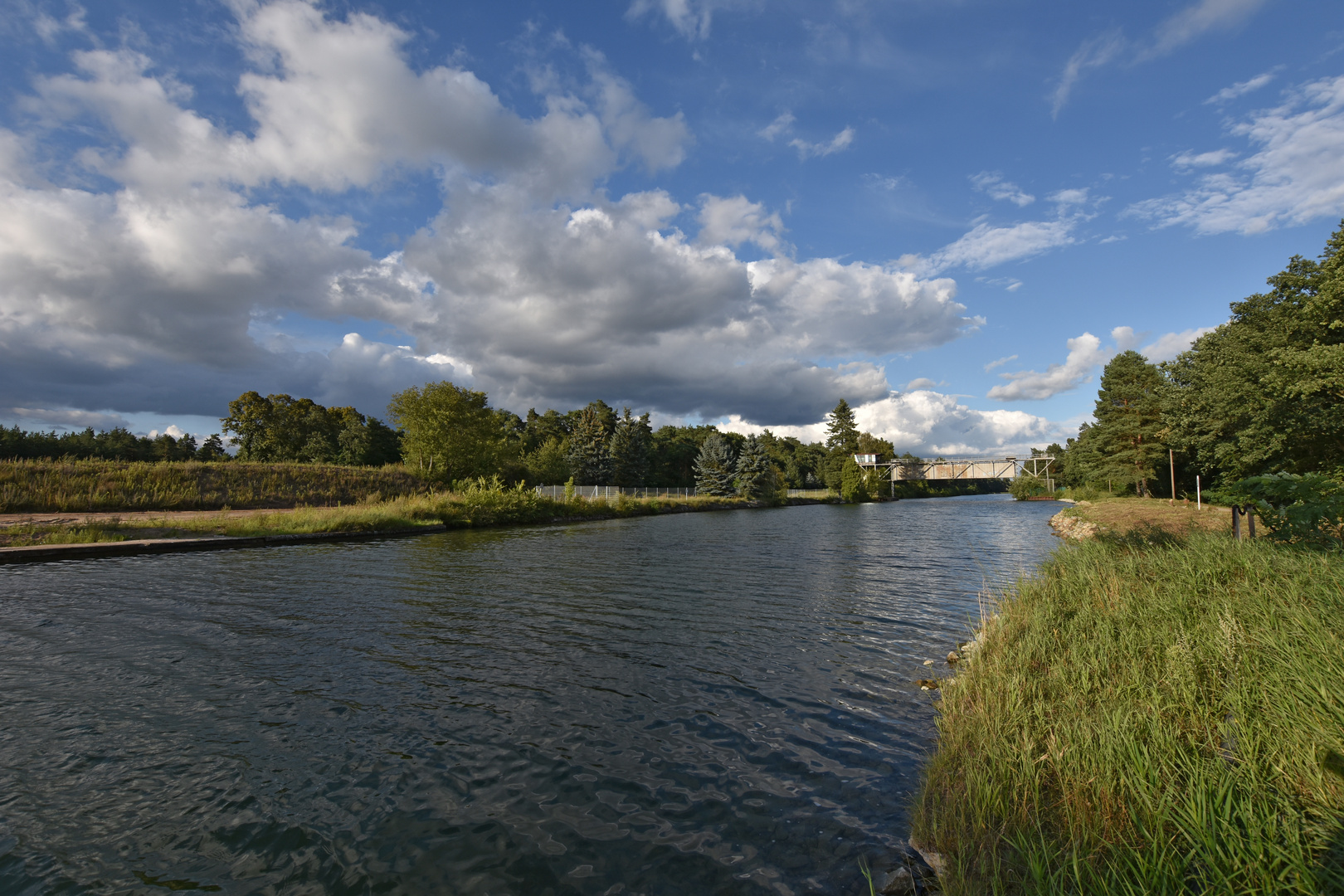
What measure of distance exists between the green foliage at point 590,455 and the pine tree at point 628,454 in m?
1.63

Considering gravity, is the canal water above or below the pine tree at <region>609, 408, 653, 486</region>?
below

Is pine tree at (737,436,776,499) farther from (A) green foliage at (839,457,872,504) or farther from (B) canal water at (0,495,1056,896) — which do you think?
(B) canal water at (0,495,1056,896)

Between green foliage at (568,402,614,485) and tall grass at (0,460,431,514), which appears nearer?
tall grass at (0,460,431,514)

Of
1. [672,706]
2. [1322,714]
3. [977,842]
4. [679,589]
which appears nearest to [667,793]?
[672,706]

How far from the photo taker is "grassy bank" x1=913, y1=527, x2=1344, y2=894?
288cm

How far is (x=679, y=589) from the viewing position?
14.0 m

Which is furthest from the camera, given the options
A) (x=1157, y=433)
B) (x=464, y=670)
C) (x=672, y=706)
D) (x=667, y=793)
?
(x=1157, y=433)

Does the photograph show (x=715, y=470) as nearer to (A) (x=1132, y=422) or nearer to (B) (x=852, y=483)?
(B) (x=852, y=483)

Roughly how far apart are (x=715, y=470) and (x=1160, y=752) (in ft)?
216

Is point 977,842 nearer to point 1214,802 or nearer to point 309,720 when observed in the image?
point 1214,802

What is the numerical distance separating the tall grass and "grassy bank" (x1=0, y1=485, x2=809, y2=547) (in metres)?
2.57

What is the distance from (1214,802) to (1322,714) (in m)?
1.15

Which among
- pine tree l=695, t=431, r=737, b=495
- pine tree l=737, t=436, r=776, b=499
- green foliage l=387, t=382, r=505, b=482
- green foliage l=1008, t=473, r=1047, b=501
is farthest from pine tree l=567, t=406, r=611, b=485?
green foliage l=1008, t=473, r=1047, b=501

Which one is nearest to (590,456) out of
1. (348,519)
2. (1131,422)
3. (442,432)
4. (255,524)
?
(442,432)
